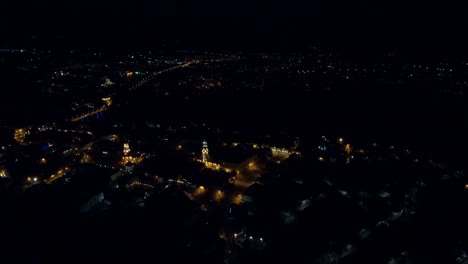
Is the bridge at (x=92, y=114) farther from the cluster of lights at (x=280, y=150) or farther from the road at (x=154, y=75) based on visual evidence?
the cluster of lights at (x=280, y=150)

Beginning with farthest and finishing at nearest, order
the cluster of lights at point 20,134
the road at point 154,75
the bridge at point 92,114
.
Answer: the road at point 154,75 → the bridge at point 92,114 → the cluster of lights at point 20,134

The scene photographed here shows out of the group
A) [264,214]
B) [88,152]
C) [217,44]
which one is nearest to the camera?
[264,214]

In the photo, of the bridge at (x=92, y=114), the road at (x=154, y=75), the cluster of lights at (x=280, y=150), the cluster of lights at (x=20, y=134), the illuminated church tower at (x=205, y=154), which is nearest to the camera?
the illuminated church tower at (x=205, y=154)

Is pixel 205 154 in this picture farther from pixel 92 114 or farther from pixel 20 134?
pixel 92 114

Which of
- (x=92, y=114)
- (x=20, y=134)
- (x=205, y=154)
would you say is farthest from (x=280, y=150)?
(x=20, y=134)

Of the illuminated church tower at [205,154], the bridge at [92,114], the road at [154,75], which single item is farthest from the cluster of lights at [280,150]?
the road at [154,75]

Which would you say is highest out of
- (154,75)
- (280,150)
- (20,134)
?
(280,150)

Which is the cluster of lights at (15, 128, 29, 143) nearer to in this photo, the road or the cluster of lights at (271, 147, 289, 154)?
the road

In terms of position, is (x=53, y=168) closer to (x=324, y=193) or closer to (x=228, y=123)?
(x=228, y=123)

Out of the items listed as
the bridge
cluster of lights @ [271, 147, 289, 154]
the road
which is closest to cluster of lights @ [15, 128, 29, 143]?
the bridge

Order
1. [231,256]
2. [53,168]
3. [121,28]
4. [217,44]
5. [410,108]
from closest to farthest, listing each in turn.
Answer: [231,256]
[53,168]
[410,108]
[217,44]
[121,28]

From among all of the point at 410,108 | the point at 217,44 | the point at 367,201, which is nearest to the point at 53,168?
the point at 367,201
